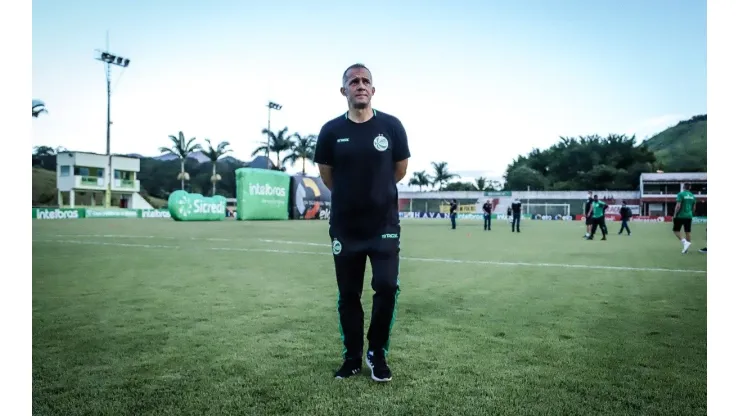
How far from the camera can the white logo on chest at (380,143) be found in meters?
2.99

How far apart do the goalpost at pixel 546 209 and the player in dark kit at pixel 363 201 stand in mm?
52146

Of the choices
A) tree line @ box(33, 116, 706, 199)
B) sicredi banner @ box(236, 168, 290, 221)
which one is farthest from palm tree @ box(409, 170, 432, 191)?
sicredi banner @ box(236, 168, 290, 221)

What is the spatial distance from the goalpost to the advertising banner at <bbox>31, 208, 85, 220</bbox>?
41659mm

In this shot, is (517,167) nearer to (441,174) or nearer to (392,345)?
(441,174)

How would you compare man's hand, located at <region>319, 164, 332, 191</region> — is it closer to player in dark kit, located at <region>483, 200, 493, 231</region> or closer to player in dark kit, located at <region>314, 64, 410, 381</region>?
player in dark kit, located at <region>314, 64, 410, 381</region>

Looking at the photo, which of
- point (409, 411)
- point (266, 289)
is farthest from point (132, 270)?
point (409, 411)

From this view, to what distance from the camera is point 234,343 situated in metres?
3.62

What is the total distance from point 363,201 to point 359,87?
2.14 ft

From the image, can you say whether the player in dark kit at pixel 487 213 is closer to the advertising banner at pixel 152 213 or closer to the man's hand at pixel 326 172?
the man's hand at pixel 326 172

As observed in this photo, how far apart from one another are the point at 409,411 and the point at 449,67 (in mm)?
3388

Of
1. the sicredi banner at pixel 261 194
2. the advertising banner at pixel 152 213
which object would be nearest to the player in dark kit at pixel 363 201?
the sicredi banner at pixel 261 194

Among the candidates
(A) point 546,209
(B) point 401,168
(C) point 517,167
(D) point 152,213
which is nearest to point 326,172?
(B) point 401,168

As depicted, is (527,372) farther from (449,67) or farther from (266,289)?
(266,289)

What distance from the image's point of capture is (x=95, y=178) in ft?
101
